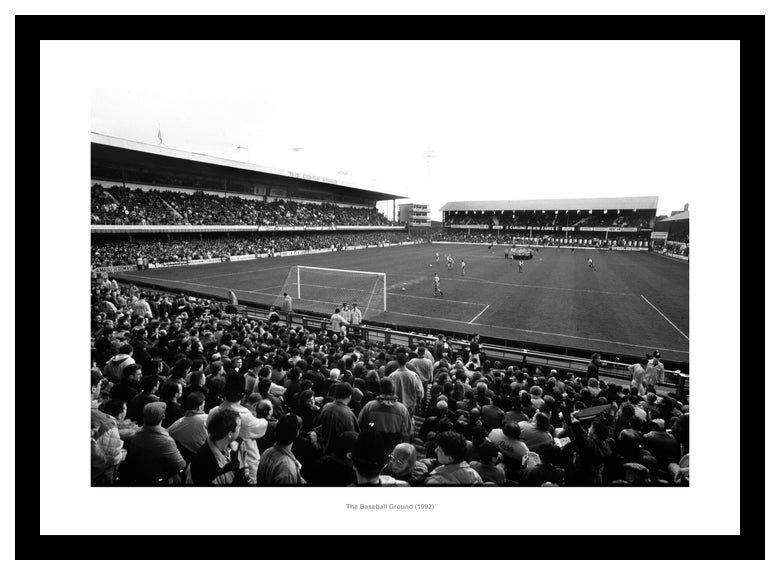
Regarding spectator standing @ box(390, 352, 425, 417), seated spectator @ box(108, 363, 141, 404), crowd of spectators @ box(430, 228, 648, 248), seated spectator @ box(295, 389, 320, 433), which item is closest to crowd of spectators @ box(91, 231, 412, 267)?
seated spectator @ box(108, 363, 141, 404)

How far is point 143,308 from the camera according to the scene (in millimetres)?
12594

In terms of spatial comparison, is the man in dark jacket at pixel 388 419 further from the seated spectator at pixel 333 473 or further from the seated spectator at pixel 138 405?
the seated spectator at pixel 138 405

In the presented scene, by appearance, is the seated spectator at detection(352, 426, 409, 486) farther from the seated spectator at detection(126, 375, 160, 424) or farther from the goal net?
the goal net

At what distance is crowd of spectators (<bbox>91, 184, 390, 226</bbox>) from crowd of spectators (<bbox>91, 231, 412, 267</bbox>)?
74.1 inches

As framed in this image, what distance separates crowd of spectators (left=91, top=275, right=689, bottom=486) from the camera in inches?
118

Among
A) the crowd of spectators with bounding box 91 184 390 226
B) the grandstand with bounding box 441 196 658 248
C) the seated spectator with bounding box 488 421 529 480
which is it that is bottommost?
the seated spectator with bounding box 488 421 529 480

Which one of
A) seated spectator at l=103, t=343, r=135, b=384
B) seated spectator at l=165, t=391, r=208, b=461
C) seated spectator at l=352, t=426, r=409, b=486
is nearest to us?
seated spectator at l=352, t=426, r=409, b=486

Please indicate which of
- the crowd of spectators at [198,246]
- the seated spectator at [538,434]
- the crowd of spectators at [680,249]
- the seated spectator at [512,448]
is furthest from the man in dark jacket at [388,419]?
the crowd of spectators at [198,246]

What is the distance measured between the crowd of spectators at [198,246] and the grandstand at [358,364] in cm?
28

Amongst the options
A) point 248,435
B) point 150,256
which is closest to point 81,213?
point 248,435

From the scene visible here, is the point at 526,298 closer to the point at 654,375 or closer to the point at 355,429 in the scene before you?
the point at 654,375

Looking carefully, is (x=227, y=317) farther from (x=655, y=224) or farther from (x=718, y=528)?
(x=655, y=224)

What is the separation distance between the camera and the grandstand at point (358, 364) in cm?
312
